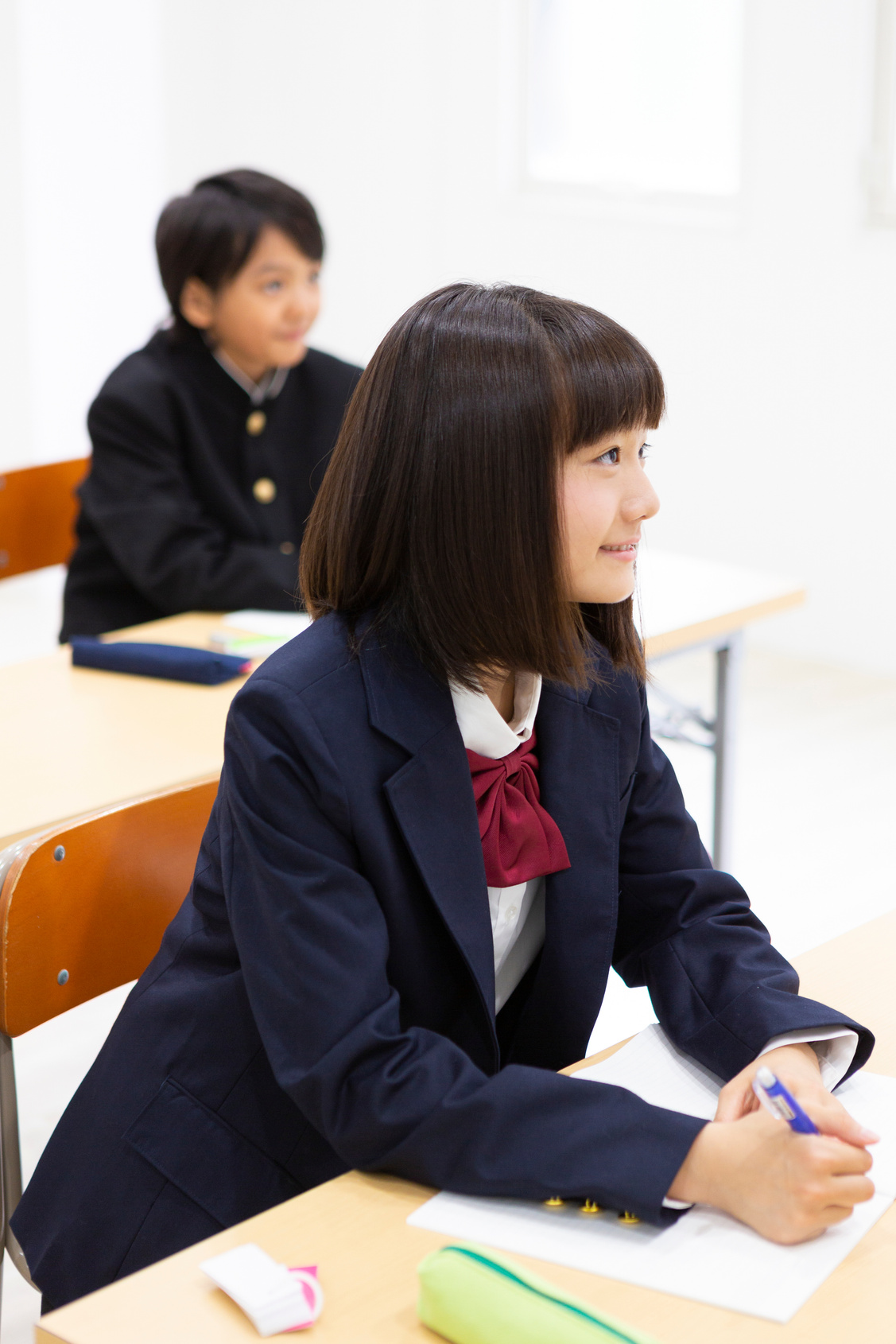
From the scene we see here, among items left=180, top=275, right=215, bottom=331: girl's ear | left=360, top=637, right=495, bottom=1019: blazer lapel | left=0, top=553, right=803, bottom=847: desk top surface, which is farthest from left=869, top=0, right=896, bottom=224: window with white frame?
left=360, top=637, right=495, bottom=1019: blazer lapel

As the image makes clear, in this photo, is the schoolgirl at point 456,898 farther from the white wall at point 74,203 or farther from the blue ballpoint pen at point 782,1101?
the white wall at point 74,203

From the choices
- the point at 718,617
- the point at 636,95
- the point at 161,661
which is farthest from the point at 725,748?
the point at 636,95

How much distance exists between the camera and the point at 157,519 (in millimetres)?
2701

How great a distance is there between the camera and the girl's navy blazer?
3.30 ft

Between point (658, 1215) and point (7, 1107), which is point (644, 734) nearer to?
point (658, 1215)

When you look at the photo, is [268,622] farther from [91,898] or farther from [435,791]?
[435,791]

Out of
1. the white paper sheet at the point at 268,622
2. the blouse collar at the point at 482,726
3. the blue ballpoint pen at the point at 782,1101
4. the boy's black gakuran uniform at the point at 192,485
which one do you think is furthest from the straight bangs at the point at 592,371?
the boy's black gakuran uniform at the point at 192,485

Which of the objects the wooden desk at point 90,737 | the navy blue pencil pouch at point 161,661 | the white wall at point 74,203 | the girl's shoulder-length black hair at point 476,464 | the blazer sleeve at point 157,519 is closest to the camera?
the girl's shoulder-length black hair at point 476,464

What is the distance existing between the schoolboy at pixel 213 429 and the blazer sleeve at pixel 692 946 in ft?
4.39

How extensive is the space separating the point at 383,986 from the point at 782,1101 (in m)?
0.27

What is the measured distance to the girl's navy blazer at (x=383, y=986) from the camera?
1.00 m

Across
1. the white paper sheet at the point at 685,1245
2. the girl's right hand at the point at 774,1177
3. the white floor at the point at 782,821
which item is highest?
the girl's right hand at the point at 774,1177

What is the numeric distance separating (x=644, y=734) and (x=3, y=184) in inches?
175

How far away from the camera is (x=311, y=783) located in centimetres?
108
